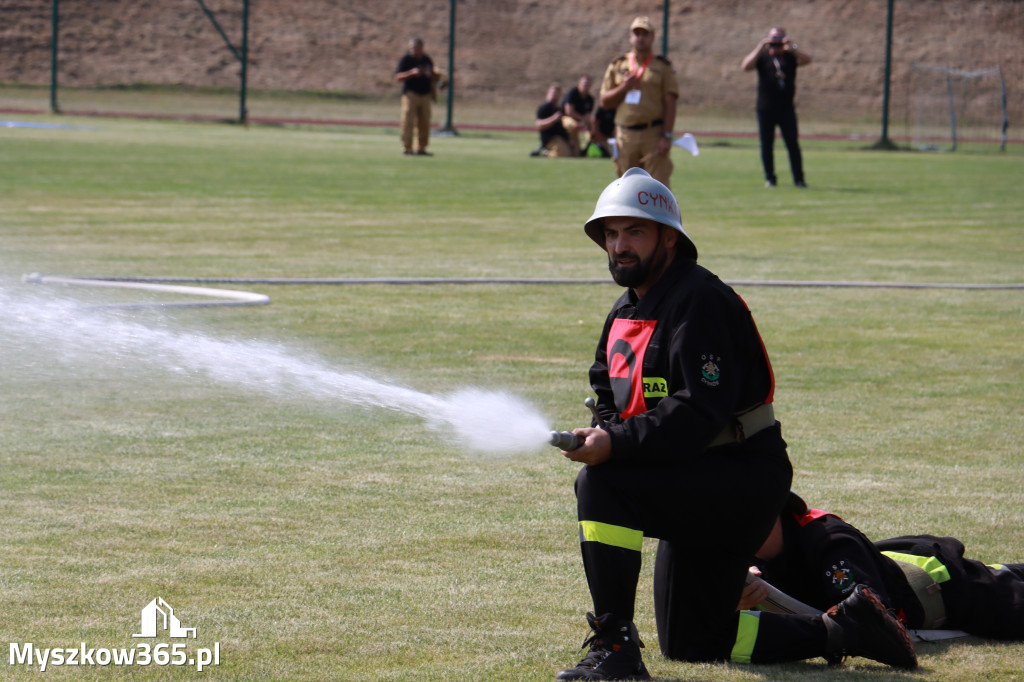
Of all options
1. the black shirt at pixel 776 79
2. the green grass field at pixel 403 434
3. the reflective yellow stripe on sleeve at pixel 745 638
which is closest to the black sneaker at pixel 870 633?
the green grass field at pixel 403 434

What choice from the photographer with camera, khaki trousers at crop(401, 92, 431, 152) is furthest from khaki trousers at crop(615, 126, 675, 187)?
khaki trousers at crop(401, 92, 431, 152)

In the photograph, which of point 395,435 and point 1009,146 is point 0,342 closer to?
point 395,435

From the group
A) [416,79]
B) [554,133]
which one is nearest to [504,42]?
[554,133]

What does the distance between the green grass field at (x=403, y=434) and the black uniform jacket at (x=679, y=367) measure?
284 millimetres

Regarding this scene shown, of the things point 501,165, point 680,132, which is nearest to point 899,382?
point 501,165

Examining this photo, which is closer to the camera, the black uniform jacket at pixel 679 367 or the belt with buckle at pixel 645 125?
the black uniform jacket at pixel 679 367

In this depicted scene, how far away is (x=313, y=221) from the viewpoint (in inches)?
653

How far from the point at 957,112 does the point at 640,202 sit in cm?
Answer: 5054

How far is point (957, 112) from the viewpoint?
169ft

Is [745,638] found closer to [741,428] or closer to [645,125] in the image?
[741,428]

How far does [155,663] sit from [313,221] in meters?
12.8

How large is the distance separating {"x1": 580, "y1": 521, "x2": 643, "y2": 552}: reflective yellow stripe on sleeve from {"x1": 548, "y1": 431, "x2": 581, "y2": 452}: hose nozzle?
0.89 ft

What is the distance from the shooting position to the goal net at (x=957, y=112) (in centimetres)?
4184

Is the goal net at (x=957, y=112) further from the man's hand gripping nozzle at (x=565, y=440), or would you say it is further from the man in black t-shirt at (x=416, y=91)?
the man's hand gripping nozzle at (x=565, y=440)
